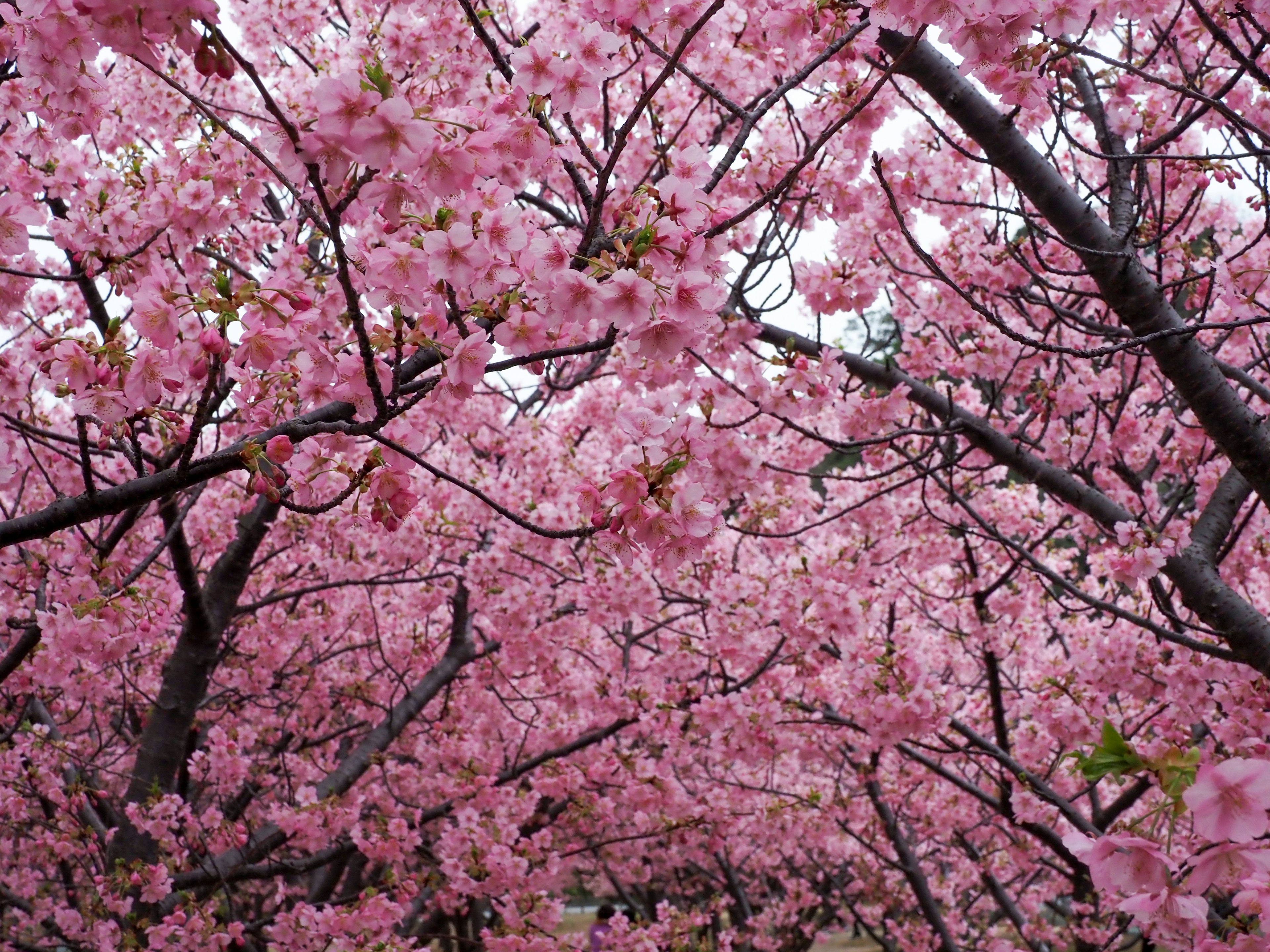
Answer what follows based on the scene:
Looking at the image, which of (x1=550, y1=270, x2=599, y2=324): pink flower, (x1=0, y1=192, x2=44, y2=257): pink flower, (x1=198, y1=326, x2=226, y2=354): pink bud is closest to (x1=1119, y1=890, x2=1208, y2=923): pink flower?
(x1=550, y1=270, x2=599, y2=324): pink flower

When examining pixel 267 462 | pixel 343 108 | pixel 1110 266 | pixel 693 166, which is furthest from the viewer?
pixel 1110 266

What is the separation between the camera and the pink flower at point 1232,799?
1604mm

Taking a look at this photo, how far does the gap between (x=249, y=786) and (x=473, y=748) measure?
2.07 meters

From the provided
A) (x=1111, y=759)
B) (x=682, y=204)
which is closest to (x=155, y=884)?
(x=682, y=204)

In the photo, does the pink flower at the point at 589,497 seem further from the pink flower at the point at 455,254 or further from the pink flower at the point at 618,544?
the pink flower at the point at 455,254

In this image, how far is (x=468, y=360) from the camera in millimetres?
1907

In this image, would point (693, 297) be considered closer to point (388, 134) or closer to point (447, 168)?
point (447, 168)

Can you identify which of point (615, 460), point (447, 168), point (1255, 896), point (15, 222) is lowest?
point (1255, 896)

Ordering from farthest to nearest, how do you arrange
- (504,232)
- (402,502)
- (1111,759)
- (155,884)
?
(155,884) → (402,502) → (504,232) → (1111,759)

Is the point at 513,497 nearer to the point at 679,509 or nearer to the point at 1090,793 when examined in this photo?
the point at 1090,793

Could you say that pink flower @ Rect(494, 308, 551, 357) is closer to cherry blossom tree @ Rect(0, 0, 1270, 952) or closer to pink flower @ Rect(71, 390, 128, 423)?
cherry blossom tree @ Rect(0, 0, 1270, 952)

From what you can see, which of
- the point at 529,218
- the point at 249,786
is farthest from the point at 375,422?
the point at 249,786

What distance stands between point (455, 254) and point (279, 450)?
53 centimetres

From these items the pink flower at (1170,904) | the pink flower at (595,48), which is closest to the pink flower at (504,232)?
the pink flower at (595,48)
